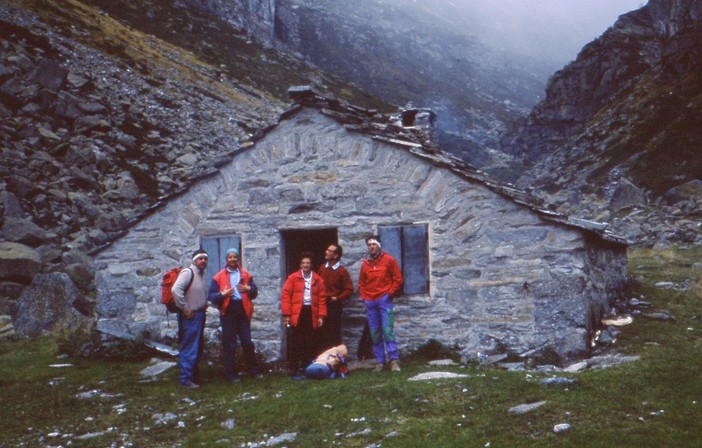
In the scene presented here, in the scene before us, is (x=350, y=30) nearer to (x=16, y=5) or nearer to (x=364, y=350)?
(x=16, y=5)

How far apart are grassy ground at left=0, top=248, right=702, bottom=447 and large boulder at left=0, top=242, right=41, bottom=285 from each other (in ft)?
25.0

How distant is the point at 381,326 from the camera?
9211 mm

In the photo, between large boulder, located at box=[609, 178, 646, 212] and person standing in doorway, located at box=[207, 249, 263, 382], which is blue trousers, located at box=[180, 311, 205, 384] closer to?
person standing in doorway, located at box=[207, 249, 263, 382]

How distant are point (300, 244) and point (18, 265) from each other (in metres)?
9.72

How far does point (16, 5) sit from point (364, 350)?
135ft

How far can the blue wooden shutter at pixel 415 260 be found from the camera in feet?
32.6

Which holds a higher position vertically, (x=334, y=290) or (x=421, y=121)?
(x=421, y=121)

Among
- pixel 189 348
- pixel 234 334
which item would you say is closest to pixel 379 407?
pixel 234 334

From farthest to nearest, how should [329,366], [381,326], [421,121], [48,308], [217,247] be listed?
[48,308] < [421,121] < [217,247] < [381,326] < [329,366]

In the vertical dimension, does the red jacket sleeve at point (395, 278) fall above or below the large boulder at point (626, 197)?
below

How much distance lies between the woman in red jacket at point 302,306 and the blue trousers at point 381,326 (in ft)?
2.33

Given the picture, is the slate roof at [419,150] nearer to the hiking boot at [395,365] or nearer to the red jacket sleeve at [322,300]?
the red jacket sleeve at [322,300]

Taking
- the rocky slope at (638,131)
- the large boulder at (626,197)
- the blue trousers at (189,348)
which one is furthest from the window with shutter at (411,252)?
the large boulder at (626,197)

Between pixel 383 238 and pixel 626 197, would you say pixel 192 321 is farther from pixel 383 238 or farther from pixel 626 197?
pixel 626 197
